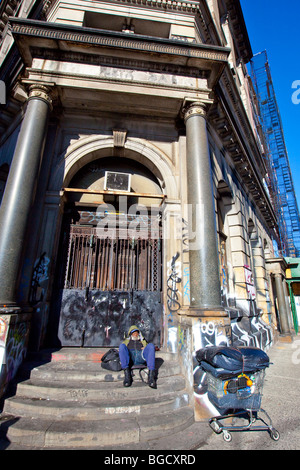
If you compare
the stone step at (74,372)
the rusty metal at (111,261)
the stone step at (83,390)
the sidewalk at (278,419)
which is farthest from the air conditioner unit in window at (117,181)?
the sidewalk at (278,419)

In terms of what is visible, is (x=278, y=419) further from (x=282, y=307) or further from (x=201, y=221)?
(x=282, y=307)

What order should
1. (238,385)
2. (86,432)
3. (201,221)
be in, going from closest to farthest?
(86,432) < (238,385) < (201,221)

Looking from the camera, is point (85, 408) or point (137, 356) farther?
point (137, 356)

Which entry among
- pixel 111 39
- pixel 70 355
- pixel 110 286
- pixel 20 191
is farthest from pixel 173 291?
pixel 111 39

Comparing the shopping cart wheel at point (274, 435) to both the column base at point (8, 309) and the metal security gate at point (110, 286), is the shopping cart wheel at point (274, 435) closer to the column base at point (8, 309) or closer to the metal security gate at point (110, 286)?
the metal security gate at point (110, 286)

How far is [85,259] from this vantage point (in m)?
6.69

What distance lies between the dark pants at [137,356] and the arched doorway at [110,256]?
1.48m

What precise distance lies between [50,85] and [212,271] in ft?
20.8

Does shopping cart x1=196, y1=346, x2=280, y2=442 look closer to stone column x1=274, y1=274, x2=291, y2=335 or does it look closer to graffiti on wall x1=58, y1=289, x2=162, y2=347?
graffiti on wall x1=58, y1=289, x2=162, y2=347

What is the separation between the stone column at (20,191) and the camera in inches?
188

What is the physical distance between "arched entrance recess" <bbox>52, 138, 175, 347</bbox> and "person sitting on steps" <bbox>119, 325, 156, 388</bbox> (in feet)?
4.19

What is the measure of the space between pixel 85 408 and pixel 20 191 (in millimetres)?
4467

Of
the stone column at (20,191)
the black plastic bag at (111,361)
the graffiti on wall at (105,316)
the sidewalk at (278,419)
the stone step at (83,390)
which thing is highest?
the stone column at (20,191)

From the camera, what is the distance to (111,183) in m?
7.31
